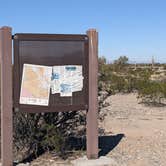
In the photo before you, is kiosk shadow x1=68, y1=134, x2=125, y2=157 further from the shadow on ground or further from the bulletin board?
the bulletin board

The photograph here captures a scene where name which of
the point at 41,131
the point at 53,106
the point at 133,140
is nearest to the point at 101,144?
the point at 133,140

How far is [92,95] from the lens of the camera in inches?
319

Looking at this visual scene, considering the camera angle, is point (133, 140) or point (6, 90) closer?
point (6, 90)

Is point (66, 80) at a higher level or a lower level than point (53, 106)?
higher

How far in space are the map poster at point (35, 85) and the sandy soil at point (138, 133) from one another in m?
1.82

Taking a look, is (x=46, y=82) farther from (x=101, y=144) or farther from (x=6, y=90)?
(x=101, y=144)

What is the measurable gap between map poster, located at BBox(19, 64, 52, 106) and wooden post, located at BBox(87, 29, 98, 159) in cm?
78

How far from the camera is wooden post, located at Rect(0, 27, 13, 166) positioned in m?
7.43

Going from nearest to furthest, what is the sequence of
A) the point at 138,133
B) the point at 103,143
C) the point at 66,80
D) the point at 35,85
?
the point at 35,85 → the point at 66,80 → the point at 103,143 → the point at 138,133

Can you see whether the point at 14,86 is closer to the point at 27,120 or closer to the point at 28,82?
the point at 28,82

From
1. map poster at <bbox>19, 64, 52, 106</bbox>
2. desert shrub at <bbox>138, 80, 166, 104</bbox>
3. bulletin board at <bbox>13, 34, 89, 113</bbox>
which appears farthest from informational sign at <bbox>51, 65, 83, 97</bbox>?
desert shrub at <bbox>138, 80, 166, 104</bbox>

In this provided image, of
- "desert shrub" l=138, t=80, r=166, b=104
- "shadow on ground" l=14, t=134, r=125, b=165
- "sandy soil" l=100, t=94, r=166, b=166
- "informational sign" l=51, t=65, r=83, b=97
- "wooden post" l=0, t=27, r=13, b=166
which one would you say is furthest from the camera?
"desert shrub" l=138, t=80, r=166, b=104

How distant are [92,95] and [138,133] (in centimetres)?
343

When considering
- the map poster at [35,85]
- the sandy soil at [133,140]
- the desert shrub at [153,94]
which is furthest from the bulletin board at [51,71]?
the desert shrub at [153,94]
